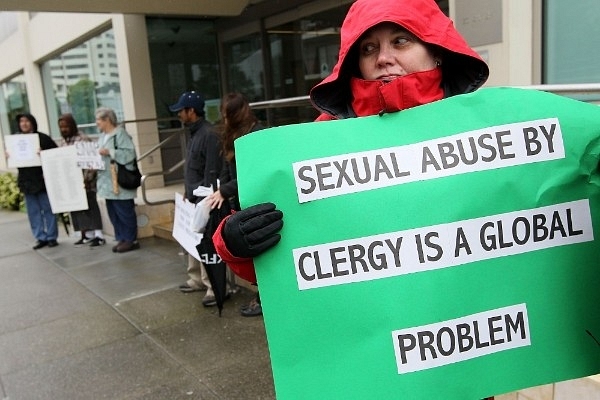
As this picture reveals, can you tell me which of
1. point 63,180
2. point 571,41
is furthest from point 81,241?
point 571,41

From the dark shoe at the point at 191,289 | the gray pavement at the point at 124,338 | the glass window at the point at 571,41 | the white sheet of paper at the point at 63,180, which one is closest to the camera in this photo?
the gray pavement at the point at 124,338

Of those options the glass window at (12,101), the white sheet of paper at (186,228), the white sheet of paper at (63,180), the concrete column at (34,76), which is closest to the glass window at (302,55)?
the white sheet of paper at (63,180)

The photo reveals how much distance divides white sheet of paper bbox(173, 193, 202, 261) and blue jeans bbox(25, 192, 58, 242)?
3.64 meters

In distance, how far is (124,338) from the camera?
4.08m

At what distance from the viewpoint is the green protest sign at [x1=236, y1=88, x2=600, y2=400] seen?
1351 millimetres

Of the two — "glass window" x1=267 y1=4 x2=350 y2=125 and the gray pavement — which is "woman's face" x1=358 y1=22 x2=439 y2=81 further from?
"glass window" x1=267 y1=4 x2=350 y2=125

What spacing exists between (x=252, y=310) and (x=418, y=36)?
10.5 ft

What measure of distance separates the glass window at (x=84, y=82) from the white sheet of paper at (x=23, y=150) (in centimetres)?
316

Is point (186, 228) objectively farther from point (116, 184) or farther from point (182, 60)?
point (182, 60)

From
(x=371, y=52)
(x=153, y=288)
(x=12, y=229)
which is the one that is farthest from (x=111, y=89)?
(x=371, y=52)

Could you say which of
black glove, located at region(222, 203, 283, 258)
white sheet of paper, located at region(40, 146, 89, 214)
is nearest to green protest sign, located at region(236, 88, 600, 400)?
black glove, located at region(222, 203, 283, 258)

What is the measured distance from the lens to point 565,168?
137 centimetres

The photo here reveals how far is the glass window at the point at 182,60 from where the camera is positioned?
33.2 feet

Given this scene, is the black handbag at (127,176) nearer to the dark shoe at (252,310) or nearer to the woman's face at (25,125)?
the woman's face at (25,125)
